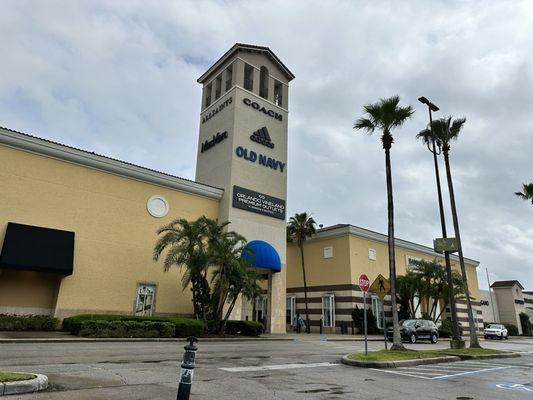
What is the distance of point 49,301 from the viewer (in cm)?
2314

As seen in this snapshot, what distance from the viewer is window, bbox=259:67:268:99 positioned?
36.9m

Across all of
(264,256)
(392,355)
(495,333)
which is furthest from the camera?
(495,333)

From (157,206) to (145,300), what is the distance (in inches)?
235

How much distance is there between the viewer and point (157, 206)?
28.0m

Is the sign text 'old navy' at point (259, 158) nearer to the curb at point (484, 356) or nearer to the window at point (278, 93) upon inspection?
the window at point (278, 93)

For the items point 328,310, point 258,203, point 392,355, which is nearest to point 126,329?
point 392,355

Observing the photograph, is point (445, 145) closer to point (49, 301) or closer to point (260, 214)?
point (260, 214)

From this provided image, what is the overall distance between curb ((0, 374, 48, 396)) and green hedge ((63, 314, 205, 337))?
1336 centimetres

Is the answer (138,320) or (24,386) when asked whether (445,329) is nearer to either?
(138,320)

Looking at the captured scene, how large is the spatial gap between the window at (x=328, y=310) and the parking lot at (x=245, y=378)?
26.3 m

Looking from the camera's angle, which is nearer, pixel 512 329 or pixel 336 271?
pixel 336 271

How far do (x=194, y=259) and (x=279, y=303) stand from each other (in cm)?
1076

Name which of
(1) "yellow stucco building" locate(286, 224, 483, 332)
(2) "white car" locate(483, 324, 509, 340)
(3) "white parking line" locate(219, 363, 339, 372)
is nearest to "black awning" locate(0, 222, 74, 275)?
(3) "white parking line" locate(219, 363, 339, 372)

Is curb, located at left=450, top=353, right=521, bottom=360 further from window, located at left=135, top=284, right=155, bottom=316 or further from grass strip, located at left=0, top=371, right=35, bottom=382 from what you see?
window, located at left=135, top=284, right=155, bottom=316
